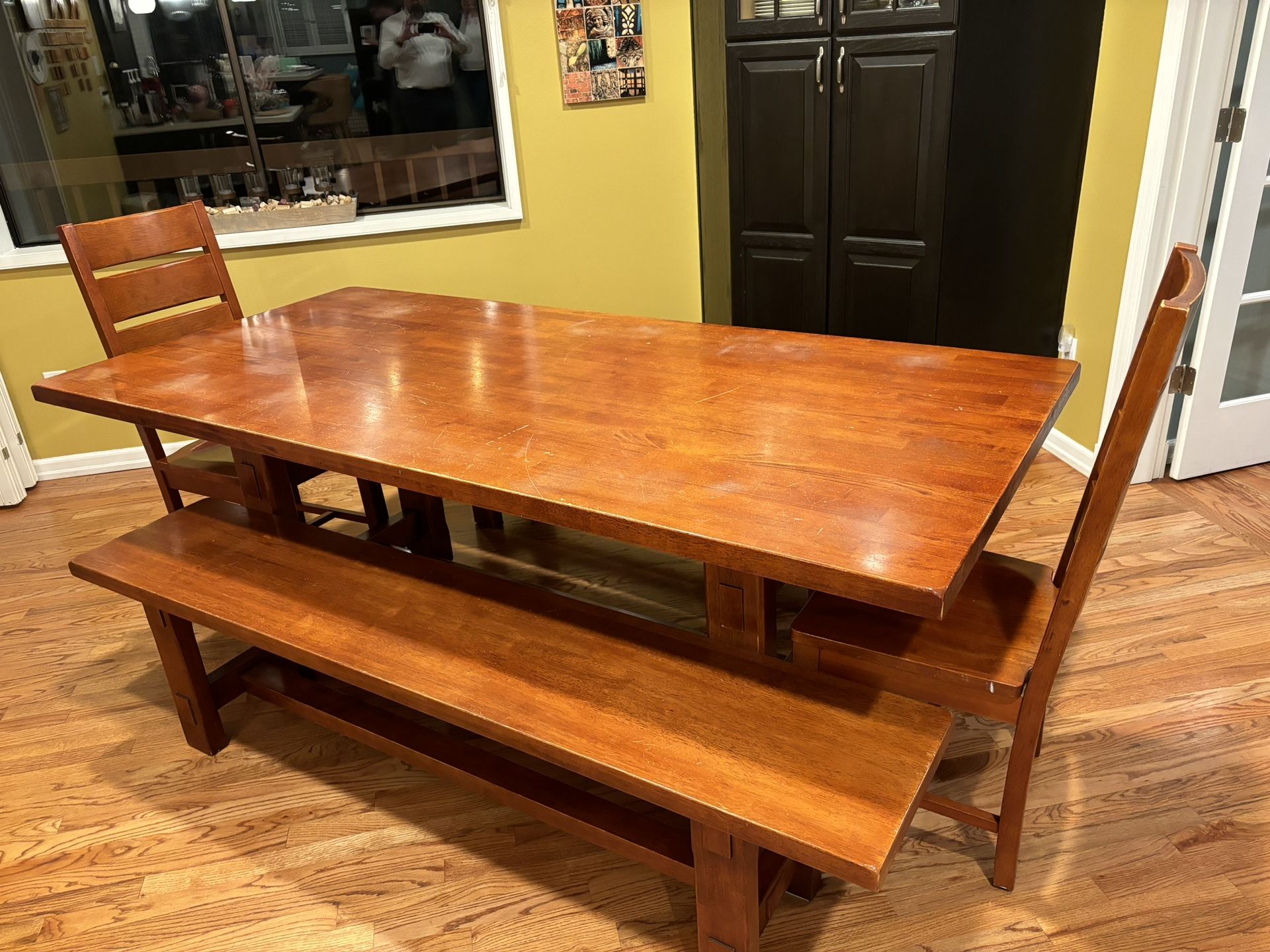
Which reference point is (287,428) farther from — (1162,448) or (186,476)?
(1162,448)

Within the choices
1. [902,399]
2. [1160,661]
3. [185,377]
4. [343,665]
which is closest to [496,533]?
[185,377]

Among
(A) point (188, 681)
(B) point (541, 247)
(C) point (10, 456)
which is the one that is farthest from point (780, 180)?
(C) point (10, 456)

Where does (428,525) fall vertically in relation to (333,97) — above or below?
below

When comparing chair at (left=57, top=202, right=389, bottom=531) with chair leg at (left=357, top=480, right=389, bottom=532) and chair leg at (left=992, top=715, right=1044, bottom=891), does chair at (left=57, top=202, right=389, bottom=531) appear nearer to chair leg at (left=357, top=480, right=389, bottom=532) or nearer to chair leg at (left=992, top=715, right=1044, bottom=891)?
chair leg at (left=357, top=480, right=389, bottom=532)

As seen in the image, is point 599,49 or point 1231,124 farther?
point 599,49

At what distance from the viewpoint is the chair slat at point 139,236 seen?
94.7 inches

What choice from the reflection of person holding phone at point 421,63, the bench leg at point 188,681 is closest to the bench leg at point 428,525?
the bench leg at point 188,681

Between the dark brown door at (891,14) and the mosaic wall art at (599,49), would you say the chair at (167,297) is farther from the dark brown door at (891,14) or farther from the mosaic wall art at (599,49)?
the dark brown door at (891,14)

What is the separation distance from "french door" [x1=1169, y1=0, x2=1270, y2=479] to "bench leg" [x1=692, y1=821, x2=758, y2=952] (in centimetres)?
239

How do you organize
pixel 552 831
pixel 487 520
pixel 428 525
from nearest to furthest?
pixel 552 831 → pixel 428 525 → pixel 487 520

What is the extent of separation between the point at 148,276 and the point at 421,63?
161cm

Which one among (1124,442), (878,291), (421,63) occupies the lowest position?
(878,291)

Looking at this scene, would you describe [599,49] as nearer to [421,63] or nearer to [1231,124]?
[421,63]

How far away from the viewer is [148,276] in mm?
2529
